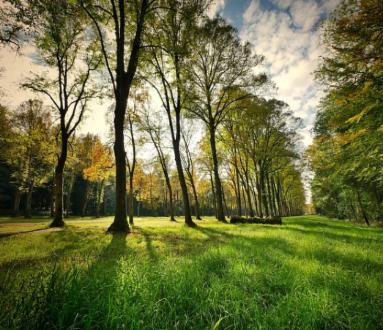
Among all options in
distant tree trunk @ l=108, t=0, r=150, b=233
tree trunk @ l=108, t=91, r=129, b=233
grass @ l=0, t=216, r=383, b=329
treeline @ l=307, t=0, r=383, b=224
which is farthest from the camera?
distant tree trunk @ l=108, t=0, r=150, b=233

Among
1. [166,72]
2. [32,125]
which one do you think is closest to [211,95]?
[166,72]

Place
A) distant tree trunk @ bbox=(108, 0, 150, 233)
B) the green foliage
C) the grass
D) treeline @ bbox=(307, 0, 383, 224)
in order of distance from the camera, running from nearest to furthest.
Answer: the grass < treeline @ bbox=(307, 0, 383, 224) < distant tree trunk @ bbox=(108, 0, 150, 233) < the green foliage

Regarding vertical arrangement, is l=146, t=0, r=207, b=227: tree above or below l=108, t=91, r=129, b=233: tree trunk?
above

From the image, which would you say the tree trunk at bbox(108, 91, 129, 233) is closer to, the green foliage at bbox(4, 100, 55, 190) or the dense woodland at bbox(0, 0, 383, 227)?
the dense woodland at bbox(0, 0, 383, 227)

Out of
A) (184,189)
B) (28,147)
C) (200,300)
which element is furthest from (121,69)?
(28,147)

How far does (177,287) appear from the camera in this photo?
2.59 meters

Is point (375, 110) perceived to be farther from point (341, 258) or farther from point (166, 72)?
point (166, 72)

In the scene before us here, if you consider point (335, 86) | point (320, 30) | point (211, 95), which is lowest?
point (335, 86)

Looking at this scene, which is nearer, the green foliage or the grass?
the grass

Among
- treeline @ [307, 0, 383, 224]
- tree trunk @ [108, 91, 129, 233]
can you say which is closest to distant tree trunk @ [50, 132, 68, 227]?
tree trunk @ [108, 91, 129, 233]

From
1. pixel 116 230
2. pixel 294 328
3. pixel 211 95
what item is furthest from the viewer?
pixel 211 95

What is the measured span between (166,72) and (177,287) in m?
17.6

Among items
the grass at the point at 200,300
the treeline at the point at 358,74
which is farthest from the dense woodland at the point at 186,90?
the grass at the point at 200,300

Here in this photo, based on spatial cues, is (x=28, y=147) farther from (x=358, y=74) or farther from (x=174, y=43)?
(x=358, y=74)
